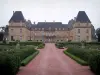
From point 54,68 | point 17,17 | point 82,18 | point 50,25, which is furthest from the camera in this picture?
point 50,25

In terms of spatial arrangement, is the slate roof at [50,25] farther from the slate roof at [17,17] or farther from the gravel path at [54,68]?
the gravel path at [54,68]

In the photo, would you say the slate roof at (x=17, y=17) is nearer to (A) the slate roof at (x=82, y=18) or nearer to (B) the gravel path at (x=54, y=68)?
(A) the slate roof at (x=82, y=18)

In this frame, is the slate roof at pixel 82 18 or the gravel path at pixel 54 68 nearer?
the gravel path at pixel 54 68

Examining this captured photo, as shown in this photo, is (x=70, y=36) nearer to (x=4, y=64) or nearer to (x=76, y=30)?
(x=76, y=30)

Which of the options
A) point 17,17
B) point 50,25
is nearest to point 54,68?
point 17,17

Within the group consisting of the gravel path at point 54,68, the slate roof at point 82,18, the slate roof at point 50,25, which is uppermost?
the slate roof at point 82,18

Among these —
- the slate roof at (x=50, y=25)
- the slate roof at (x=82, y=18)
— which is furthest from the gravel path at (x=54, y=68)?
the slate roof at (x=50, y=25)

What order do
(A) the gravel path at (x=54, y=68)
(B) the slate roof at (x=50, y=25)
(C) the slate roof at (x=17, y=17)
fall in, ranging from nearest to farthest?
(A) the gravel path at (x=54, y=68), (C) the slate roof at (x=17, y=17), (B) the slate roof at (x=50, y=25)

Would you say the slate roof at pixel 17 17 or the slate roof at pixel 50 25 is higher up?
the slate roof at pixel 17 17

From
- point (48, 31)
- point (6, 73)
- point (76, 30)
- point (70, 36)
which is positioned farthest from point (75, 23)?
point (6, 73)

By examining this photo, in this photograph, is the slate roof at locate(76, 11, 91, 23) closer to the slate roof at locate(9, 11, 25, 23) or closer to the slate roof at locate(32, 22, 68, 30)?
the slate roof at locate(32, 22, 68, 30)

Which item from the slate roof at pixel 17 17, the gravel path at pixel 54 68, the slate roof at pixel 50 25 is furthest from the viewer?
the slate roof at pixel 50 25

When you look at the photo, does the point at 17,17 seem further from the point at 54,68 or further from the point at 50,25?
the point at 54,68

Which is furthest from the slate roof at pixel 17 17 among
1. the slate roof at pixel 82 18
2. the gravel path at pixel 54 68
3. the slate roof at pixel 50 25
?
the gravel path at pixel 54 68
